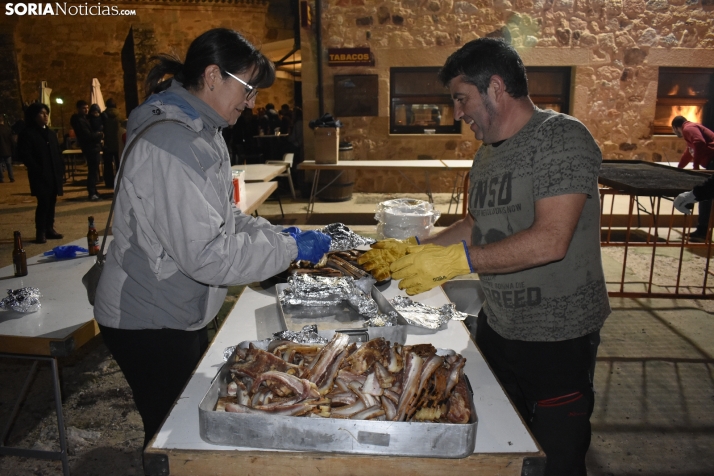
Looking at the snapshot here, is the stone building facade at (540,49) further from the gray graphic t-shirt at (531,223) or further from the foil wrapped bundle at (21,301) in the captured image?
the gray graphic t-shirt at (531,223)

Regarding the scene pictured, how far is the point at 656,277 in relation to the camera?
6.19m

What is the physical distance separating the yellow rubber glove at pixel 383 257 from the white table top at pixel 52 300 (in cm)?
141

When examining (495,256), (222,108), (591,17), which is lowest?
(495,256)

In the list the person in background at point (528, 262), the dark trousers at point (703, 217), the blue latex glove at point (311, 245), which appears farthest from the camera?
the dark trousers at point (703, 217)

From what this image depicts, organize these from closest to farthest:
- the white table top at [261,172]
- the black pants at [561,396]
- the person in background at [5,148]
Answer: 1. the black pants at [561,396]
2. the white table top at [261,172]
3. the person in background at [5,148]

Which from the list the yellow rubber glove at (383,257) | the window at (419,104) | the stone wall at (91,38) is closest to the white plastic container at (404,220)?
the yellow rubber glove at (383,257)

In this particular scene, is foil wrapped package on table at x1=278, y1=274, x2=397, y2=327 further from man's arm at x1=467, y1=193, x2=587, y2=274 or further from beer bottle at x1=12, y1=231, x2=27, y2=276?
beer bottle at x1=12, y1=231, x2=27, y2=276

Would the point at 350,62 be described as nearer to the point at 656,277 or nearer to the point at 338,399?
the point at 656,277

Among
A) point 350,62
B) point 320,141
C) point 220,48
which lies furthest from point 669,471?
point 350,62

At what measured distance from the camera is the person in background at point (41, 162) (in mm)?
7527

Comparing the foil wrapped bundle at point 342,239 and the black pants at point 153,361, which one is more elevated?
the foil wrapped bundle at point 342,239

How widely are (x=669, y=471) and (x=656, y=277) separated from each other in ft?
12.3

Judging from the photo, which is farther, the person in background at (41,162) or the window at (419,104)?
the window at (419,104)

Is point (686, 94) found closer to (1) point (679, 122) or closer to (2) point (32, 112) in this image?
(1) point (679, 122)
